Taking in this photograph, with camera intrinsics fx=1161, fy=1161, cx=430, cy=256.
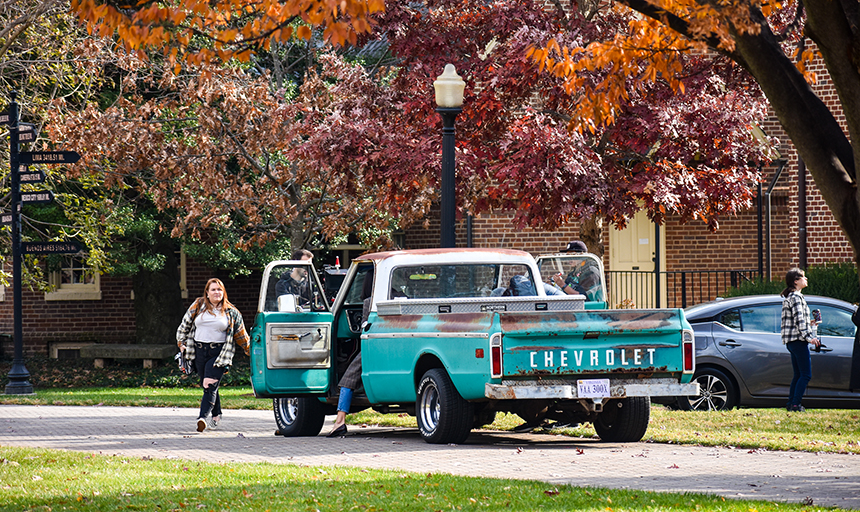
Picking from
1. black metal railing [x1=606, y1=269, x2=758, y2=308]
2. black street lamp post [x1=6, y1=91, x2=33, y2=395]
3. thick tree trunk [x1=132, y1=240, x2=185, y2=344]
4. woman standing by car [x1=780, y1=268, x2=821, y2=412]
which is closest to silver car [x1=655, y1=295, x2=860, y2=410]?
woman standing by car [x1=780, y1=268, x2=821, y2=412]

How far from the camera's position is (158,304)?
25891mm

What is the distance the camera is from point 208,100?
17797 mm

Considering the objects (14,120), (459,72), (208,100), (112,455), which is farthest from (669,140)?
(14,120)

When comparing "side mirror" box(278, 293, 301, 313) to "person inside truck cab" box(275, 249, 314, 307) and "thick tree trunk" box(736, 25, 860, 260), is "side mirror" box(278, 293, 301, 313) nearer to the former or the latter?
"person inside truck cab" box(275, 249, 314, 307)

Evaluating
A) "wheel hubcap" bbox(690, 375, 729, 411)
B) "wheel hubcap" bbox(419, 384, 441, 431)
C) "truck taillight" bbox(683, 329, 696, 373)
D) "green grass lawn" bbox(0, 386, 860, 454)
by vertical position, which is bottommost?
"green grass lawn" bbox(0, 386, 860, 454)

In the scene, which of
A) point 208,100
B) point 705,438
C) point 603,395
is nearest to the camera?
point 603,395

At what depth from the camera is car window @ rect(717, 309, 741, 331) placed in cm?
1404

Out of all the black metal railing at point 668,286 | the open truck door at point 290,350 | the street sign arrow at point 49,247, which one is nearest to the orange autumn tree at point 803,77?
the open truck door at point 290,350

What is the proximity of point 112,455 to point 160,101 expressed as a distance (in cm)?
1036

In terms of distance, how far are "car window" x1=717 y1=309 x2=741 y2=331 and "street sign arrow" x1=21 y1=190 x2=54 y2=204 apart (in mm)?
10772

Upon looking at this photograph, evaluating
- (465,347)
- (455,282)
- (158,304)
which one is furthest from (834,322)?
(158,304)

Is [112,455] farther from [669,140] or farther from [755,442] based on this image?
[669,140]

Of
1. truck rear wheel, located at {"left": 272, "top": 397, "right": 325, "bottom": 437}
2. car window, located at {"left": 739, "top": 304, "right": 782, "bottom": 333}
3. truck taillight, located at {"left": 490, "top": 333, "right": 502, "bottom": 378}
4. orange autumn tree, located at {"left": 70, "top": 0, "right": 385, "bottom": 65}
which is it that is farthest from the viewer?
car window, located at {"left": 739, "top": 304, "right": 782, "bottom": 333}

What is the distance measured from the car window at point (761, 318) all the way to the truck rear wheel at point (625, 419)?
339 cm
